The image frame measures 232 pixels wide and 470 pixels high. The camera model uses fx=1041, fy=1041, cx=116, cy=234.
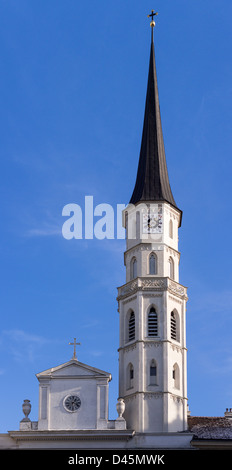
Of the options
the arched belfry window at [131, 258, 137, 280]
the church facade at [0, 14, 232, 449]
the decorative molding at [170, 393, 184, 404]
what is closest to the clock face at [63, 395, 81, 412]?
the church facade at [0, 14, 232, 449]

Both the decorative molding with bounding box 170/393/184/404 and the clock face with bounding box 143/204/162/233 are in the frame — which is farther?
the clock face with bounding box 143/204/162/233

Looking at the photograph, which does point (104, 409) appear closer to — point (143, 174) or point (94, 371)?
point (94, 371)

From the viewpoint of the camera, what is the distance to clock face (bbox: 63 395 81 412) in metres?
62.3

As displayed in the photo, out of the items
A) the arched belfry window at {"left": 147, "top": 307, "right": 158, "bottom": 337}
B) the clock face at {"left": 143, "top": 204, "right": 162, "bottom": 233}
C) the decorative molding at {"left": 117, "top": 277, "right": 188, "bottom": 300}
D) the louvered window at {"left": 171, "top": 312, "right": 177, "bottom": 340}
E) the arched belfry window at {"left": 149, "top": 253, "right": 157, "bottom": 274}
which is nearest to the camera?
the arched belfry window at {"left": 147, "top": 307, "right": 158, "bottom": 337}

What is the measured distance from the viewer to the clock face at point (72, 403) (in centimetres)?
6228

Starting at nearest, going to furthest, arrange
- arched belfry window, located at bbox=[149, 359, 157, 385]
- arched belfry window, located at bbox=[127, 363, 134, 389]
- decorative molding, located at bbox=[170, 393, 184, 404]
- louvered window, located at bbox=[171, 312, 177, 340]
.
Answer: decorative molding, located at bbox=[170, 393, 184, 404] < arched belfry window, located at bbox=[149, 359, 157, 385] < arched belfry window, located at bbox=[127, 363, 134, 389] < louvered window, located at bbox=[171, 312, 177, 340]

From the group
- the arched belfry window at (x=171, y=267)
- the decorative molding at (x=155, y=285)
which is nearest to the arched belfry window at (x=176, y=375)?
the decorative molding at (x=155, y=285)

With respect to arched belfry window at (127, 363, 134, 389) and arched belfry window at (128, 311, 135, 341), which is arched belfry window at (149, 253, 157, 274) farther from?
arched belfry window at (127, 363, 134, 389)

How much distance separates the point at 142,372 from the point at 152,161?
1530 cm

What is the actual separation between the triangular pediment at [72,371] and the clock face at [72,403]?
1282 millimetres

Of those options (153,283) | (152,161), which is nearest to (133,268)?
(153,283)

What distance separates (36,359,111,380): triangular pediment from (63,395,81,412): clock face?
4.21 ft

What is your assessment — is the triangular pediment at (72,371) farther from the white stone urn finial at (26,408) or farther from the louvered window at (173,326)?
the louvered window at (173,326)

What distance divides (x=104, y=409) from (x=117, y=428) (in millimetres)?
1382
